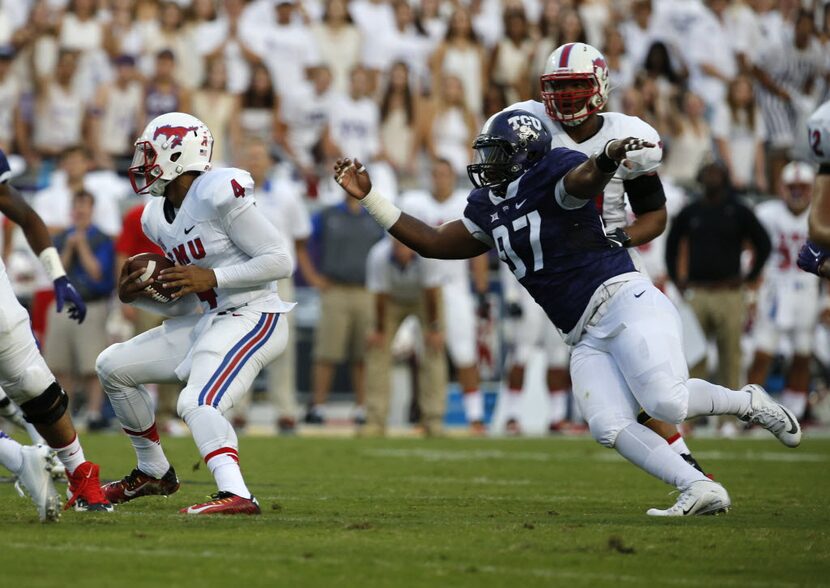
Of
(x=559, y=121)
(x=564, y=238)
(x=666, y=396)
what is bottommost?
(x=666, y=396)

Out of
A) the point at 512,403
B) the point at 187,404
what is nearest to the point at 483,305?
the point at 512,403

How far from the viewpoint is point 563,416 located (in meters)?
13.5

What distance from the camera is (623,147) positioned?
5867 millimetres

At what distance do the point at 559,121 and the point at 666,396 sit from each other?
1.53 meters

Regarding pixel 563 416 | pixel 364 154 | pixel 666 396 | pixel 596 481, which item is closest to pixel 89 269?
pixel 364 154

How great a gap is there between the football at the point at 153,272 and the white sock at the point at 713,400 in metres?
2.30

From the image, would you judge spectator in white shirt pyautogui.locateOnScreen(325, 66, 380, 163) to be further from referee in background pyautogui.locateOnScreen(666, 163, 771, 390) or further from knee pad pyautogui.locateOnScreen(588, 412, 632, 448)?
knee pad pyautogui.locateOnScreen(588, 412, 632, 448)

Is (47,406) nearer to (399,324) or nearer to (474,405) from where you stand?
(399,324)

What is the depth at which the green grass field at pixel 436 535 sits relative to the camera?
189 inches

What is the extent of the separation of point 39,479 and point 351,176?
196cm

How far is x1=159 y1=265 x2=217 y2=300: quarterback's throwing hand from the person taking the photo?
21.8 ft

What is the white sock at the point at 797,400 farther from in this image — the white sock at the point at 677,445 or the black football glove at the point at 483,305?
the white sock at the point at 677,445

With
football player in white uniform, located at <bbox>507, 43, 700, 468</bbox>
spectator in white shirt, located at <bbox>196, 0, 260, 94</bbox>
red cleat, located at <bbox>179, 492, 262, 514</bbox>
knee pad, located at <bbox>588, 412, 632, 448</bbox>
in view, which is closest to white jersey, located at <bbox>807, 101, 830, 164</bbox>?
football player in white uniform, located at <bbox>507, 43, 700, 468</bbox>

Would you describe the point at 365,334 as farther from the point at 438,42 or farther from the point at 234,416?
the point at 438,42
